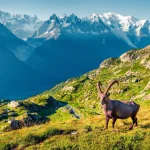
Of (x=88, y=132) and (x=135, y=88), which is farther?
(x=135, y=88)

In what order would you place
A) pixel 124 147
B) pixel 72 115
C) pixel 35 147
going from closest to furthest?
pixel 124 147, pixel 35 147, pixel 72 115

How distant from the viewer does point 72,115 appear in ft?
566

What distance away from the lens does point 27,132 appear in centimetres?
3475

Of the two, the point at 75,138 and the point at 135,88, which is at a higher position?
the point at 135,88

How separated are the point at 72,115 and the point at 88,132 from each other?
140580 mm

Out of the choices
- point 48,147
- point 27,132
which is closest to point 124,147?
point 48,147

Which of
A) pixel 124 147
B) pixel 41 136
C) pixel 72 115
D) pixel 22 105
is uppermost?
pixel 22 105

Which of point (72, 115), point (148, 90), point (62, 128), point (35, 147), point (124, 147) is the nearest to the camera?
point (124, 147)

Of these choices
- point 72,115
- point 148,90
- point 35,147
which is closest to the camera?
point 35,147

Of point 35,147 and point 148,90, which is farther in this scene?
point 148,90

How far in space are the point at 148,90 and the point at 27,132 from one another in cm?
11753

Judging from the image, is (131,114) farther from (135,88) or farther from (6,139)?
(135,88)

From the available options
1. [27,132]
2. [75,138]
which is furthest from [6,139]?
[75,138]

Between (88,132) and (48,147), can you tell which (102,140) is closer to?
(88,132)
